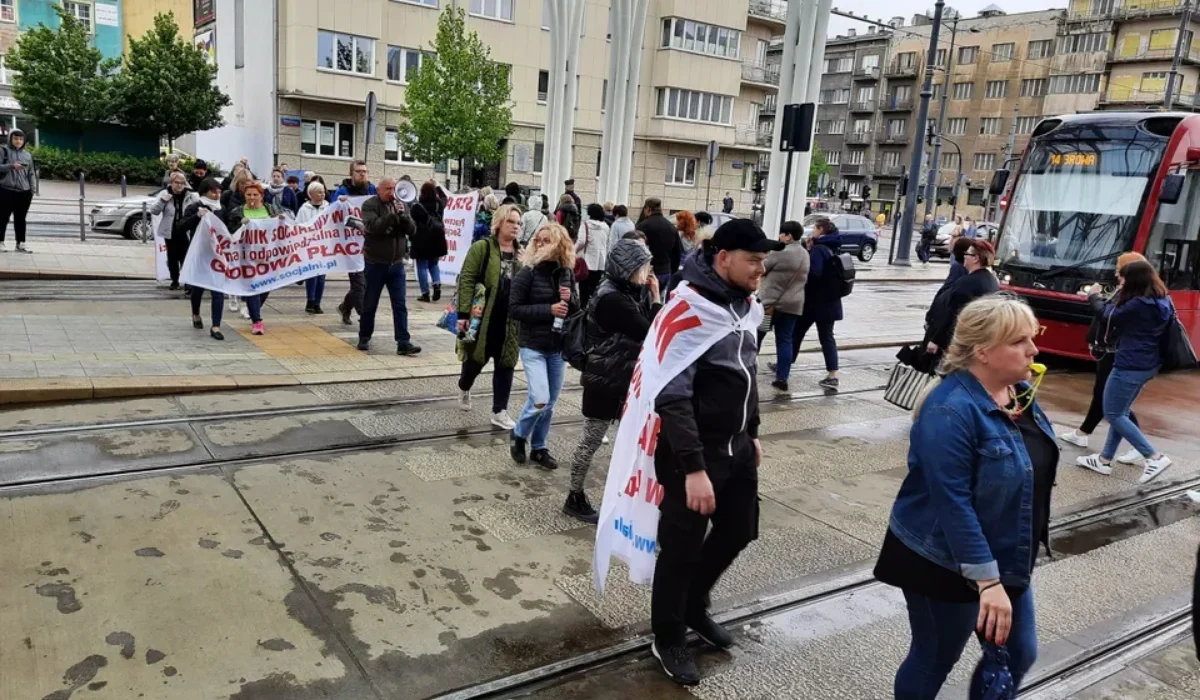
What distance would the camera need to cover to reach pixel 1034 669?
3.96 m

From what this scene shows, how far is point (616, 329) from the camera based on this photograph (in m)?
4.81

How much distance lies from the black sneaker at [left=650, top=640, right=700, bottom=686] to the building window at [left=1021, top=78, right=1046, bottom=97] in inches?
3093

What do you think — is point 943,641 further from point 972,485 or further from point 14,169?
point 14,169

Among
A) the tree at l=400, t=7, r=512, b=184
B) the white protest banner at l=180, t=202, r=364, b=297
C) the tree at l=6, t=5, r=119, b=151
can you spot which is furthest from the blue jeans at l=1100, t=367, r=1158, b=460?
the tree at l=6, t=5, r=119, b=151

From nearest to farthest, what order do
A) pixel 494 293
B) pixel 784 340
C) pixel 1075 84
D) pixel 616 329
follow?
pixel 616 329 < pixel 494 293 < pixel 784 340 < pixel 1075 84

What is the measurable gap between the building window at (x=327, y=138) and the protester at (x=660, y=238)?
91.5 feet

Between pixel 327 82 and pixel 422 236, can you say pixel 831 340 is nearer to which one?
pixel 422 236

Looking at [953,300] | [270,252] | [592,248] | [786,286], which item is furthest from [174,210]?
[953,300]

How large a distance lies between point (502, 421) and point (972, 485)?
15.8ft

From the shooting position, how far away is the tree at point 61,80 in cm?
3488

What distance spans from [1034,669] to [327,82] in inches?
1415

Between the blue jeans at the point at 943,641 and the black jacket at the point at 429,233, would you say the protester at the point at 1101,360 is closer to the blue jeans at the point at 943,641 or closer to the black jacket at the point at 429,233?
the blue jeans at the point at 943,641

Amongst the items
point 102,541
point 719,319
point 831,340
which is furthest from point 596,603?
point 831,340

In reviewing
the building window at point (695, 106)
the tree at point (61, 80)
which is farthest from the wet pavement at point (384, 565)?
the building window at point (695, 106)
